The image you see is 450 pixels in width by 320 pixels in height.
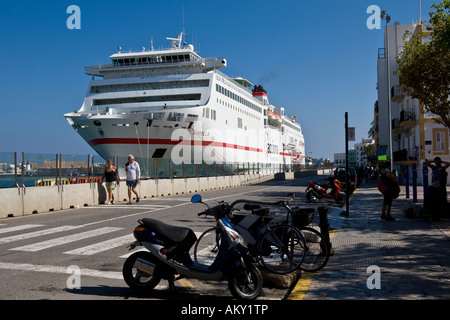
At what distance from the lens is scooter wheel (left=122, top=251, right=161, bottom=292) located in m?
4.81

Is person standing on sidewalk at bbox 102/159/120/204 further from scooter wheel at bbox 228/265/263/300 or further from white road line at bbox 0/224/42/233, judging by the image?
scooter wheel at bbox 228/265/263/300

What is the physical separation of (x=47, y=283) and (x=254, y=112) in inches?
2074

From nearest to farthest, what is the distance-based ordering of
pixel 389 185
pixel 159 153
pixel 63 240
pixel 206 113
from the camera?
pixel 63 240
pixel 389 185
pixel 159 153
pixel 206 113

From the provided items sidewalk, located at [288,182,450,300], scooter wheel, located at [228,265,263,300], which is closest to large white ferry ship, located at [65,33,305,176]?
sidewalk, located at [288,182,450,300]

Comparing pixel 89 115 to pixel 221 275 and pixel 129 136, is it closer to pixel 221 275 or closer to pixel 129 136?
pixel 129 136

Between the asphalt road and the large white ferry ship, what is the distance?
56.5 feet

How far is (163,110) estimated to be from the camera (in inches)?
1326

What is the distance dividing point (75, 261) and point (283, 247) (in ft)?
10.6

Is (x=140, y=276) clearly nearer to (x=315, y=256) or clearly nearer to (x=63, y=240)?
(x=315, y=256)

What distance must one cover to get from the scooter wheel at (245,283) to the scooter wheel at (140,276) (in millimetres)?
919

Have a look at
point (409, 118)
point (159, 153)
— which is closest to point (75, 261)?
point (159, 153)

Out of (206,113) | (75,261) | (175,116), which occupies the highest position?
(206,113)
